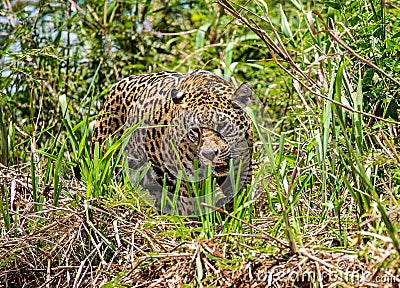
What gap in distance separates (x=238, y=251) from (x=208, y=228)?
18 centimetres

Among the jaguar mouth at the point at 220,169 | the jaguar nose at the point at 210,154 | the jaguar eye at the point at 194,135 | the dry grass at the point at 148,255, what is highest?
the jaguar eye at the point at 194,135

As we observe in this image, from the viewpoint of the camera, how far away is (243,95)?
3.27m

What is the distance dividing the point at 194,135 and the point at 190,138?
4 centimetres

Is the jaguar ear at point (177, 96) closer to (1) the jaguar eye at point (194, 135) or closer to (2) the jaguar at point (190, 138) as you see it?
(2) the jaguar at point (190, 138)

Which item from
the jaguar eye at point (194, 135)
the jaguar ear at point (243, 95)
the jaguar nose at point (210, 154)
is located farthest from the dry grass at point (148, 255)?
the jaguar ear at point (243, 95)

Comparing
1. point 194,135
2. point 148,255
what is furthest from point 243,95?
point 148,255

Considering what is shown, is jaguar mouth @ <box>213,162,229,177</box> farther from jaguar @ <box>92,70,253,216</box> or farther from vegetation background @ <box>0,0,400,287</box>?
vegetation background @ <box>0,0,400,287</box>

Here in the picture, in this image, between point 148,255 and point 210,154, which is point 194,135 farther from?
point 148,255

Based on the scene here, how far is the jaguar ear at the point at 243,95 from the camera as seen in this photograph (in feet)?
10.7

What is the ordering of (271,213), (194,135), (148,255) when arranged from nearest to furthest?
(148,255)
(271,213)
(194,135)

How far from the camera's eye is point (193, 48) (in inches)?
223

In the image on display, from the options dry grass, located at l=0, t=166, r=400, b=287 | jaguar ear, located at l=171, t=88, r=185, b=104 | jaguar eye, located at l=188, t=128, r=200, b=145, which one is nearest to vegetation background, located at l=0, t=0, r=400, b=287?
dry grass, located at l=0, t=166, r=400, b=287

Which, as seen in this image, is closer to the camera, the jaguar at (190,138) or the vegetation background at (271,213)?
the vegetation background at (271,213)

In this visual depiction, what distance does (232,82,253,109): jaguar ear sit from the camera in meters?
3.27
